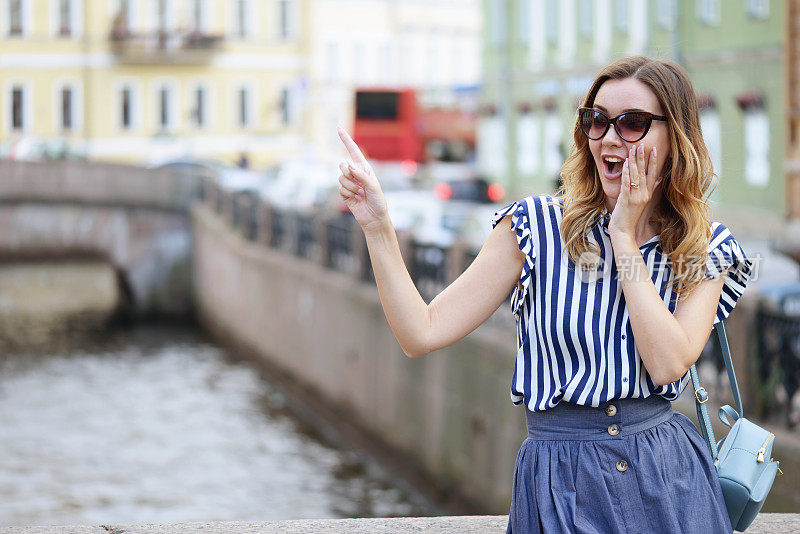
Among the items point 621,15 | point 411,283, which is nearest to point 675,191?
point 411,283

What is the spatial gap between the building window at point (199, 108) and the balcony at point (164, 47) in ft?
3.50

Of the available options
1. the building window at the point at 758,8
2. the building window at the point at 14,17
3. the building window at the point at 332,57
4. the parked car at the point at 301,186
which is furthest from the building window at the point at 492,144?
the building window at the point at 332,57

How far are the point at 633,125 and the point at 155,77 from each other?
2116 inches

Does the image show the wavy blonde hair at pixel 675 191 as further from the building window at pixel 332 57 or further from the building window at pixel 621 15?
the building window at pixel 332 57

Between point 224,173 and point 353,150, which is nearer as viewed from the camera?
point 353,150

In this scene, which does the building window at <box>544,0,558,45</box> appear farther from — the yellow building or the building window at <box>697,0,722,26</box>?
the yellow building

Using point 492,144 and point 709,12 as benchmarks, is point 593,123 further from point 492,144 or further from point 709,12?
point 492,144

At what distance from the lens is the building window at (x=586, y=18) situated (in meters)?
35.8

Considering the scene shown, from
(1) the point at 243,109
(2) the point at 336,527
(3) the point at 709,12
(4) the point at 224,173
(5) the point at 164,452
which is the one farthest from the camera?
(1) the point at 243,109

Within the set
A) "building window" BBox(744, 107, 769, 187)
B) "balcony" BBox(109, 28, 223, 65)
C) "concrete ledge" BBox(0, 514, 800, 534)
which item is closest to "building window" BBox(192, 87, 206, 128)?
"balcony" BBox(109, 28, 223, 65)

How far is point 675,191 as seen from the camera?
2.78 meters

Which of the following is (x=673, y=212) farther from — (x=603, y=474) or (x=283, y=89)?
(x=283, y=89)

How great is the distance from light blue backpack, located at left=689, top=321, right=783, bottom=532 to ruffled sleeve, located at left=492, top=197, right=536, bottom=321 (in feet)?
1.17

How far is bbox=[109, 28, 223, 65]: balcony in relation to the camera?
176 feet
